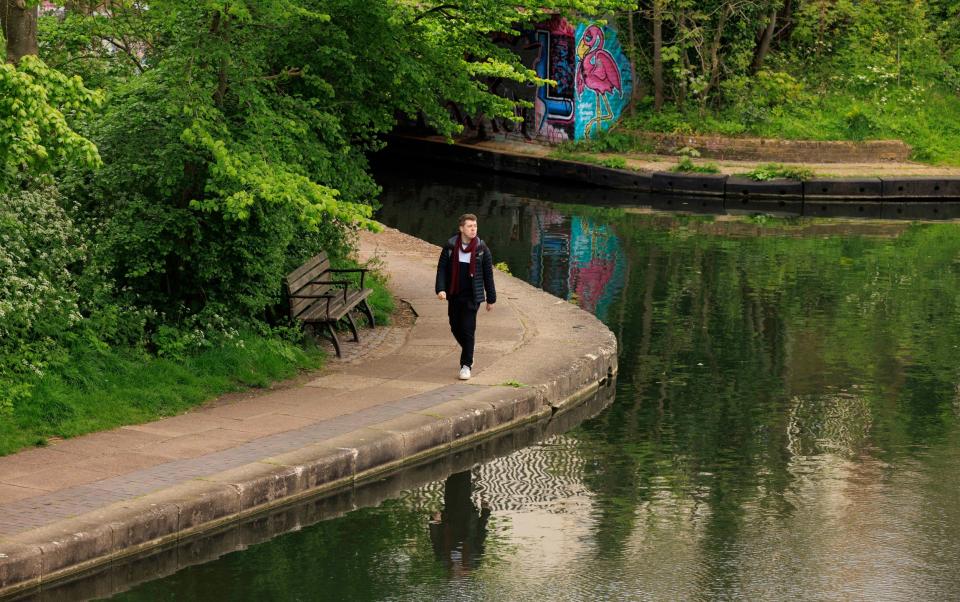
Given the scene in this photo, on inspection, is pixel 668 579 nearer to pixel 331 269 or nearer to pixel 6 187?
pixel 6 187

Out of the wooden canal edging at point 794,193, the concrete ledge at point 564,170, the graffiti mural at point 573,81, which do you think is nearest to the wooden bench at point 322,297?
the wooden canal edging at point 794,193


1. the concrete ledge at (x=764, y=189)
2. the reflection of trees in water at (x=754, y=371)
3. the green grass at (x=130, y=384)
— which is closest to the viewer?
the reflection of trees in water at (x=754, y=371)

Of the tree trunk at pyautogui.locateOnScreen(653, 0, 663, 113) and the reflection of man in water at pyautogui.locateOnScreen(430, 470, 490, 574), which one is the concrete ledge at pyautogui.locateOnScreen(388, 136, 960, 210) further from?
the reflection of man in water at pyautogui.locateOnScreen(430, 470, 490, 574)

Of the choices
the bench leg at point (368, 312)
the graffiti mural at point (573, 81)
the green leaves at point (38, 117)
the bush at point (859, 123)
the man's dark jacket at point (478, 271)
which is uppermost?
the graffiti mural at point (573, 81)

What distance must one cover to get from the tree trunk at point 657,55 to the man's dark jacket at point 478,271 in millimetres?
22639

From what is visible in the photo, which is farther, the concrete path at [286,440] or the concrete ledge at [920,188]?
the concrete ledge at [920,188]

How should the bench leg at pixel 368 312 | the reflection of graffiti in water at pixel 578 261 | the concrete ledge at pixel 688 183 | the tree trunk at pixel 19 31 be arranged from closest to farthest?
the tree trunk at pixel 19 31 < the bench leg at pixel 368 312 < the reflection of graffiti in water at pixel 578 261 < the concrete ledge at pixel 688 183

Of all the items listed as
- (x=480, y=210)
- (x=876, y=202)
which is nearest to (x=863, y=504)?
(x=480, y=210)

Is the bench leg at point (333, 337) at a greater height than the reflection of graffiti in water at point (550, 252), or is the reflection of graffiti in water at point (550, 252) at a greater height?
the reflection of graffiti in water at point (550, 252)

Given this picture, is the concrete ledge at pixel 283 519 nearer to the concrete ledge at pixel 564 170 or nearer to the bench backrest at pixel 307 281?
the bench backrest at pixel 307 281

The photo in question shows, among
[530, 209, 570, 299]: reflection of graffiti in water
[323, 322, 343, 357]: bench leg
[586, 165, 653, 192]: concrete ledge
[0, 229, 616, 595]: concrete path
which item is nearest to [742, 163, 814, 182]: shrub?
[586, 165, 653, 192]: concrete ledge

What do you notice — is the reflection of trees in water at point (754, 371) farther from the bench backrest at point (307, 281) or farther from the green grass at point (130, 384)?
the bench backrest at point (307, 281)

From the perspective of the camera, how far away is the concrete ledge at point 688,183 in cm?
3123

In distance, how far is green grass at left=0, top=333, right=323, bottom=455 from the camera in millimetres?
11359
